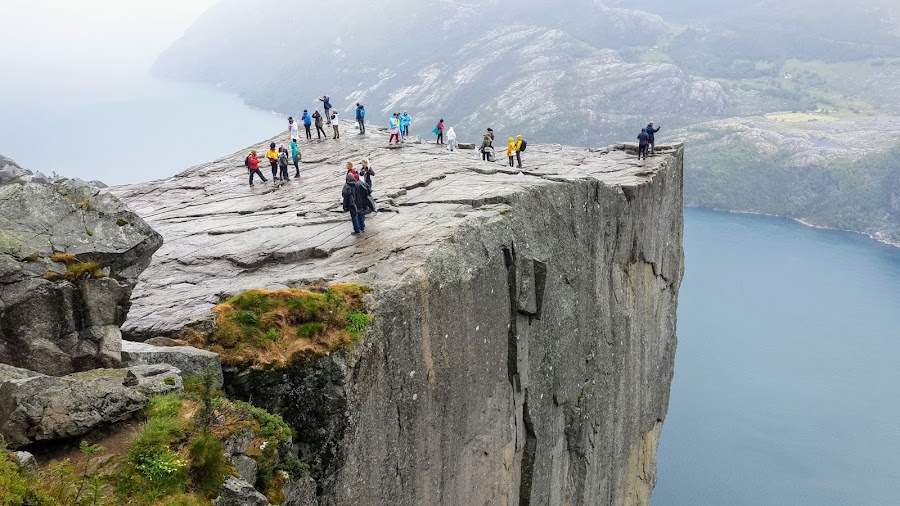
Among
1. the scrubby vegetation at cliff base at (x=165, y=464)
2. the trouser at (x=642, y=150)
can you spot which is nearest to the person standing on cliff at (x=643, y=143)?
the trouser at (x=642, y=150)

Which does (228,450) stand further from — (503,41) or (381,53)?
(381,53)

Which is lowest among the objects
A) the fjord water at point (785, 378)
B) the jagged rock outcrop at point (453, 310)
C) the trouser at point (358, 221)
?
the fjord water at point (785, 378)

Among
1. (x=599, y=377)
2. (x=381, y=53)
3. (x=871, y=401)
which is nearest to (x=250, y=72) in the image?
(x=381, y=53)

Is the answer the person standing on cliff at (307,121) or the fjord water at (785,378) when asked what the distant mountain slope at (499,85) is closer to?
the fjord water at (785,378)

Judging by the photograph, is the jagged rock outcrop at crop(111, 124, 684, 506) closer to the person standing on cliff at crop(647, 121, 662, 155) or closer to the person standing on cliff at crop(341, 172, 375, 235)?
the person standing on cliff at crop(341, 172, 375, 235)

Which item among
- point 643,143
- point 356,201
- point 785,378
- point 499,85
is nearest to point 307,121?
point 643,143

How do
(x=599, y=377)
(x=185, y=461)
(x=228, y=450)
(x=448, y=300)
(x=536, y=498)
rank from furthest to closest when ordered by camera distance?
1. (x=599, y=377)
2. (x=536, y=498)
3. (x=448, y=300)
4. (x=228, y=450)
5. (x=185, y=461)
